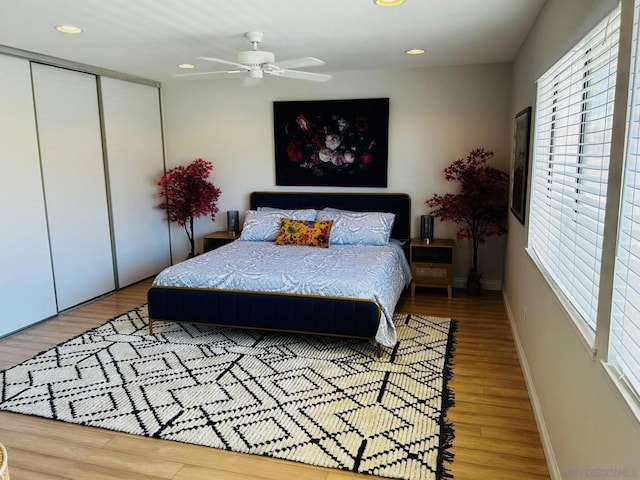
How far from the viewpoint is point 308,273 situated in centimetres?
373

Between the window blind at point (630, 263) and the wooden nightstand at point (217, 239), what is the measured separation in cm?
450

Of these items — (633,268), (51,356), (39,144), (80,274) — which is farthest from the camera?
(80,274)

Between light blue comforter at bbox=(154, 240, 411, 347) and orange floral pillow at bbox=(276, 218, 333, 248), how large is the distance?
0.14 meters

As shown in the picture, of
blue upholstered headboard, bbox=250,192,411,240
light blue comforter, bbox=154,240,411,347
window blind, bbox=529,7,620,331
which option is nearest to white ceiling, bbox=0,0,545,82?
window blind, bbox=529,7,620,331

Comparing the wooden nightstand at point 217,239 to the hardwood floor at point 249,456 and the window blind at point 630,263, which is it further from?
the window blind at point 630,263

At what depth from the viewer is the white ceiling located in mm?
2951

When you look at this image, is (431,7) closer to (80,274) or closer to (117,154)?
(117,154)

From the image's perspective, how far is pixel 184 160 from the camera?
604 cm

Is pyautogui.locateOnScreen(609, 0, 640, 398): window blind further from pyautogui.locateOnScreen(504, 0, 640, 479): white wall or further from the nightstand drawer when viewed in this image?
the nightstand drawer

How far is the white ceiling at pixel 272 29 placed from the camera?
2951 millimetres

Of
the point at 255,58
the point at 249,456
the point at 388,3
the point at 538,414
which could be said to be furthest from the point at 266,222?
the point at 538,414

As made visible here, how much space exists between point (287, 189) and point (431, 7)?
307 cm

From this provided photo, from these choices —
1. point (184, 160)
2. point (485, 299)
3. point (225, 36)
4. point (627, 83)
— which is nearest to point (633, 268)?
point (627, 83)

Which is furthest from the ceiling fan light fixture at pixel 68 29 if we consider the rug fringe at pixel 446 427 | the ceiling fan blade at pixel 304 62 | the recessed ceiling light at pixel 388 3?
the rug fringe at pixel 446 427
